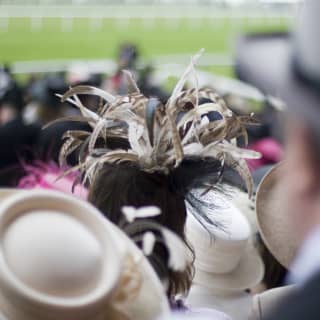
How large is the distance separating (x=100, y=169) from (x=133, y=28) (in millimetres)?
16632

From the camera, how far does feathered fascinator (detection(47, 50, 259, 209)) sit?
1.43m

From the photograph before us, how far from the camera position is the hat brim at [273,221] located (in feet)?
5.80

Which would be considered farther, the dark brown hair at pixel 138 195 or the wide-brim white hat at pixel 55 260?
the dark brown hair at pixel 138 195

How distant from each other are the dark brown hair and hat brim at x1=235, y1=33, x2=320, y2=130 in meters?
0.53

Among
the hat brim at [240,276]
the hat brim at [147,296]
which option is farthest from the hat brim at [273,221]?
the hat brim at [147,296]

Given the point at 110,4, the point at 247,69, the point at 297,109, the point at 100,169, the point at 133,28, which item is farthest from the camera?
the point at 110,4

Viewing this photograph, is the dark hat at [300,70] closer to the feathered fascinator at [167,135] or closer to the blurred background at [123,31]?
the feathered fascinator at [167,135]

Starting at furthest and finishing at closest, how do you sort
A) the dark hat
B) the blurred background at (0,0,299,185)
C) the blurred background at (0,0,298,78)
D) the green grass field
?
the green grass field → the blurred background at (0,0,298,78) → the blurred background at (0,0,299,185) → the dark hat

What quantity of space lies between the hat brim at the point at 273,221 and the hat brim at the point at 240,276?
8cm

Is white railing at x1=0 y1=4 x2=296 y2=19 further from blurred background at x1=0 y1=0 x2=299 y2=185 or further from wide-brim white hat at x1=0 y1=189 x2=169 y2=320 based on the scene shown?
wide-brim white hat at x1=0 y1=189 x2=169 y2=320

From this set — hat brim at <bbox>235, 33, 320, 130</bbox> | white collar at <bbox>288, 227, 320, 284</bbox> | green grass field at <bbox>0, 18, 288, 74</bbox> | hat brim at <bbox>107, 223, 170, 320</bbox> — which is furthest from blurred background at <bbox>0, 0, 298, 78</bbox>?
white collar at <bbox>288, 227, 320, 284</bbox>

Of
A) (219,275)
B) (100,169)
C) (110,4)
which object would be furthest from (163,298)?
(110,4)

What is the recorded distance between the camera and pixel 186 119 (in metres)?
1.46

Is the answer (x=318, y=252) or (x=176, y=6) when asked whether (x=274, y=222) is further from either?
(x=176, y=6)
